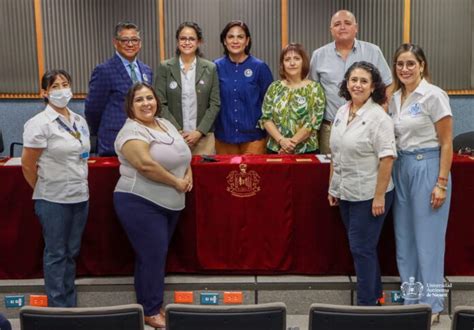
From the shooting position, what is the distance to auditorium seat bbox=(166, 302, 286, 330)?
2.30 meters

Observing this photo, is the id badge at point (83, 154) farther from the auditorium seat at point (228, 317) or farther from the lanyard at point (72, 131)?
the auditorium seat at point (228, 317)

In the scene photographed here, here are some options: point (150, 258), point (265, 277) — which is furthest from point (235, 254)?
point (150, 258)

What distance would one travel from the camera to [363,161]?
3.37 metres

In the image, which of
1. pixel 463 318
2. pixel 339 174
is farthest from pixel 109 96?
pixel 463 318

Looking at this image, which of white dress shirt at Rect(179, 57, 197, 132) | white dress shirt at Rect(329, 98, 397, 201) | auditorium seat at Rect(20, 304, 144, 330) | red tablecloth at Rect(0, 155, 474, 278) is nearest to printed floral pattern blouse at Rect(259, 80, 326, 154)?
red tablecloth at Rect(0, 155, 474, 278)

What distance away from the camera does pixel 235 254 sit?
154 inches

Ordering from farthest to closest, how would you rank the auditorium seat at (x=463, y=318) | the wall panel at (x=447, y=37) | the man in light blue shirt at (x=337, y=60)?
the wall panel at (x=447, y=37) < the man in light blue shirt at (x=337, y=60) < the auditorium seat at (x=463, y=318)

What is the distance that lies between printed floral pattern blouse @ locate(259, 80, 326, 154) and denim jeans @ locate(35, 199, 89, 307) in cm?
136

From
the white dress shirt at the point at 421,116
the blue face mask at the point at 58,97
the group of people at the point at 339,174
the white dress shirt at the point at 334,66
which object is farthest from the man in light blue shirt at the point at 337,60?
the blue face mask at the point at 58,97

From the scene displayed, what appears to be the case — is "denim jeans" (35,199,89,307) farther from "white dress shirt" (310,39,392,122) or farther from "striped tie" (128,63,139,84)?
"white dress shirt" (310,39,392,122)

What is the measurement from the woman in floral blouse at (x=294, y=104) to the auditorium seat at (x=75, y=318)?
2065mm

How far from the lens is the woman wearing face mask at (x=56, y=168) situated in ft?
11.1

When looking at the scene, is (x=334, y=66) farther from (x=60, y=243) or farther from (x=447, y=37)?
(x=447, y=37)

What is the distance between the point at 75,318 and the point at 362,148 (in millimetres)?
1743
